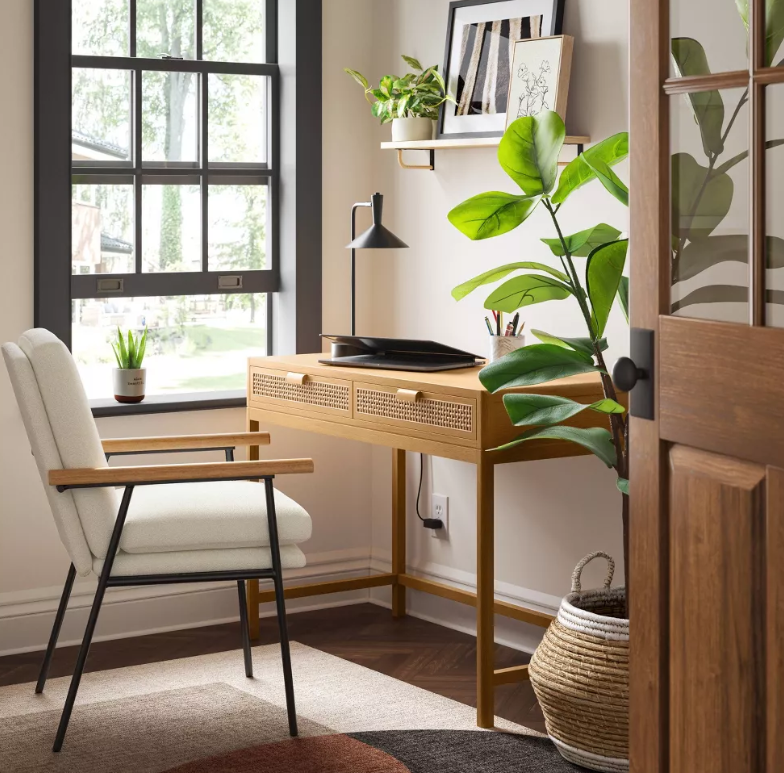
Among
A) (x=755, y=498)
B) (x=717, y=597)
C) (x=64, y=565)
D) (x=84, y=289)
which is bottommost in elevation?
(x=64, y=565)

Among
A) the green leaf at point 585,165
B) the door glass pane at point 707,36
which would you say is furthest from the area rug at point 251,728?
the door glass pane at point 707,36

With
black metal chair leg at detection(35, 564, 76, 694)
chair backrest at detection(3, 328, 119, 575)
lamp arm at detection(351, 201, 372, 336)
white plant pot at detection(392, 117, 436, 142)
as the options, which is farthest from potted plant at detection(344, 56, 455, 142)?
black metal chair leg at detection(35, 564, 76, 694)

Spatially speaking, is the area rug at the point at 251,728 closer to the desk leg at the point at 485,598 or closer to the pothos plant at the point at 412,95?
the desk leg at the point at 485,598

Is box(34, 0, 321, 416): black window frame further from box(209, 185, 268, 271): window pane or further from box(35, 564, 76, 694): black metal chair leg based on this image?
box(35, 564, 76, 694): black metal chair leg

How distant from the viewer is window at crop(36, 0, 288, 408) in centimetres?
376

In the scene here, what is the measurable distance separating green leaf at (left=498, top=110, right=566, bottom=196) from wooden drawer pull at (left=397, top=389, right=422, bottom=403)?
Result: 70cm

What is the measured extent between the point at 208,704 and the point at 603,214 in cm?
173

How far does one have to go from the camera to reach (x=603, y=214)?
348 centimetres

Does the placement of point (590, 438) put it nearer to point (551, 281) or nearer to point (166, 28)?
point (551, 281)

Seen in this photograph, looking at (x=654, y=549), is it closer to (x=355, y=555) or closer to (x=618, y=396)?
(x=618, y=396)

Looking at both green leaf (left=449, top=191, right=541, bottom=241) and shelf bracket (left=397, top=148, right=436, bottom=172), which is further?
shelf bracket (left=397, top=148, right=436, bottom=172)

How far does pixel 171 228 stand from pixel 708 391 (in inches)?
107

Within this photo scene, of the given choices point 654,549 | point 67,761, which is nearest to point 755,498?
point 654,549

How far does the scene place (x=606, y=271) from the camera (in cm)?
268
